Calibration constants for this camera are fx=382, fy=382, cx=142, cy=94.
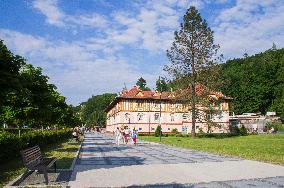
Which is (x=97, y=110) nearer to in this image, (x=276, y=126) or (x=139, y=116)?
(x=139, y=116)

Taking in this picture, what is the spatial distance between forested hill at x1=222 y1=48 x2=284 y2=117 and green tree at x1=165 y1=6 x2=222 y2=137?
50.8 meters

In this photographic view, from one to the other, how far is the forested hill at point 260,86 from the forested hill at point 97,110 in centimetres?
5889

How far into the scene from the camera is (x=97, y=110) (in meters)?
164

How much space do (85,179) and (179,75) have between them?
4323 centimetres

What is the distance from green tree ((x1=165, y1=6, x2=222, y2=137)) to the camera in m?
53.5

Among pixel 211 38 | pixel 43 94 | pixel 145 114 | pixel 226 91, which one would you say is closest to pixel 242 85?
pixel 226 91

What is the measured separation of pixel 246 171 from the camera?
13992mm

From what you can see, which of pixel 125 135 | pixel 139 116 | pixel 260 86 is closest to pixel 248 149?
pixel 125 135

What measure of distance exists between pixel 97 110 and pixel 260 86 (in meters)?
79.2

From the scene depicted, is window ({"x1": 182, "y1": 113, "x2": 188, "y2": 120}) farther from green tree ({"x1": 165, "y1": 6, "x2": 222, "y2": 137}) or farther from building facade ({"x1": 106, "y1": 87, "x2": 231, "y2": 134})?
green tree ({"x1": 165, "y1": 6, "x2": 222, "y2": 137})

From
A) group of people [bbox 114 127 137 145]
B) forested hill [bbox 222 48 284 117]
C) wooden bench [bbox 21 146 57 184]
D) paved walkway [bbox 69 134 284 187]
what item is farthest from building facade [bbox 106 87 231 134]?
wooden bench [bbox 21 146 57 184]

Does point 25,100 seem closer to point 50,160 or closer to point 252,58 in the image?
point 50,160

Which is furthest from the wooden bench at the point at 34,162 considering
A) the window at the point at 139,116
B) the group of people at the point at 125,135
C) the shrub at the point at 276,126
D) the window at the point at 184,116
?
the shrub at the point at 276,126

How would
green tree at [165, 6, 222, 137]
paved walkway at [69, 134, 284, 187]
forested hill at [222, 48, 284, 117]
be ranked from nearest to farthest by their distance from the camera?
paved walkway at [69, 134, 284, 187] < green tree at [165, 6, 222, 137] < forested hill at [222, 48, 284, 117]
